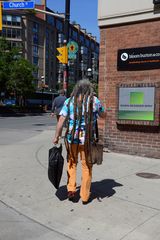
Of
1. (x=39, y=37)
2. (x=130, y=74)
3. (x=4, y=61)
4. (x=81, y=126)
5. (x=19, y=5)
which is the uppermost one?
(x=39, y=37)

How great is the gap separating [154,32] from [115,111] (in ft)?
7.46

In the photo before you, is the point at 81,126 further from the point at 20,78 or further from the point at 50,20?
the point at 50,20

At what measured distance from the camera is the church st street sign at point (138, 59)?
8885 mm

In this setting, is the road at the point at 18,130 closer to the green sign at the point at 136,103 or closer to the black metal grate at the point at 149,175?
the green sign at the point at 136,103

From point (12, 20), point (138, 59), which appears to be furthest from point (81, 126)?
point (12, 20)

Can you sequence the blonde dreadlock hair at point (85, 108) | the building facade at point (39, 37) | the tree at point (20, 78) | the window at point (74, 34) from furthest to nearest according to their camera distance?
the window at point (74, 34)
the building facade at point (39, 37)
the tree at point (20, 78)
the blonde dreadlock hair at point (85, 108)

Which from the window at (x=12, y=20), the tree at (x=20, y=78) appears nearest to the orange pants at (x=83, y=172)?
the tree at (x=20, y=78)

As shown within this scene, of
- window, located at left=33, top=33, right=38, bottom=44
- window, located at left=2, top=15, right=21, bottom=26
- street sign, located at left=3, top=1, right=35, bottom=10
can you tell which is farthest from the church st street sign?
window, located at left=33, top=33, right=38, bottom=44

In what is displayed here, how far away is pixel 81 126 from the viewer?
518cm

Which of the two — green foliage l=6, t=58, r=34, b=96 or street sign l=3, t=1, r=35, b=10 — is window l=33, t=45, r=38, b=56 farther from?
street sign l=3, t=1, r=35, b=10

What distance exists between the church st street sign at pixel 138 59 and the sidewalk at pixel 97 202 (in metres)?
2.53

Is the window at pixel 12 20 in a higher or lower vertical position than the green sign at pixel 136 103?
higher

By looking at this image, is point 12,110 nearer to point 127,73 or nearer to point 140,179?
Answer: point 127,73

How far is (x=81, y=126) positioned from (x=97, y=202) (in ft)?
3.87
